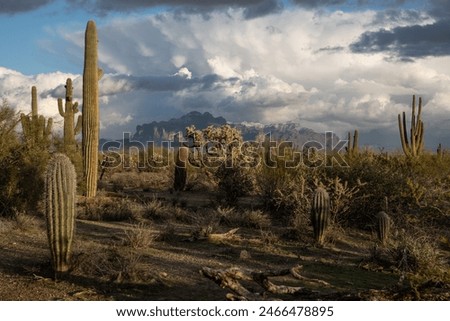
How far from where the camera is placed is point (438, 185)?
50.8 ft

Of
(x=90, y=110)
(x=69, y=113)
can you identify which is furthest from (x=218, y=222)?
(x=69, y=113)

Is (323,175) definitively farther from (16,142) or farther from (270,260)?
(16,142)

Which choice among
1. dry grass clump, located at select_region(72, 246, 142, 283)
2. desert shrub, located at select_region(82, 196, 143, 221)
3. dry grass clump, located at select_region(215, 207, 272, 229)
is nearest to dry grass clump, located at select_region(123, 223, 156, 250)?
dry grass clump, located at select_region(72, 246, 142, 283)

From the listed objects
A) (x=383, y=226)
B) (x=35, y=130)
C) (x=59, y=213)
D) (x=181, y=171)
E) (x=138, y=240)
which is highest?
(x=35, y=130)

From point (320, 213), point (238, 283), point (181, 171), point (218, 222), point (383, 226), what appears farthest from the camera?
point (181, 171)

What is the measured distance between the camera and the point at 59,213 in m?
9.49

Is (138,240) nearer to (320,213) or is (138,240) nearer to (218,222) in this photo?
(218,222)

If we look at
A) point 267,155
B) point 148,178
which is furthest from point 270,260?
Result: point 148,178

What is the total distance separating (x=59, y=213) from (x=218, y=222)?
16.7ft

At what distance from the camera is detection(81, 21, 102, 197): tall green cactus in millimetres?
18453

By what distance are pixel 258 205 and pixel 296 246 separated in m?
4.21

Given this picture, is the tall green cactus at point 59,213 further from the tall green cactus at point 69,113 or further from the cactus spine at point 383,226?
the tall green cactus at point 69,113

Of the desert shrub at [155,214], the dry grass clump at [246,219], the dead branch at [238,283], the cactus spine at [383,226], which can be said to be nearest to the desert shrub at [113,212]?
the desert shrub at [155,214]

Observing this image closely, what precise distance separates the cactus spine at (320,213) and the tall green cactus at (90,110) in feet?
26.5
